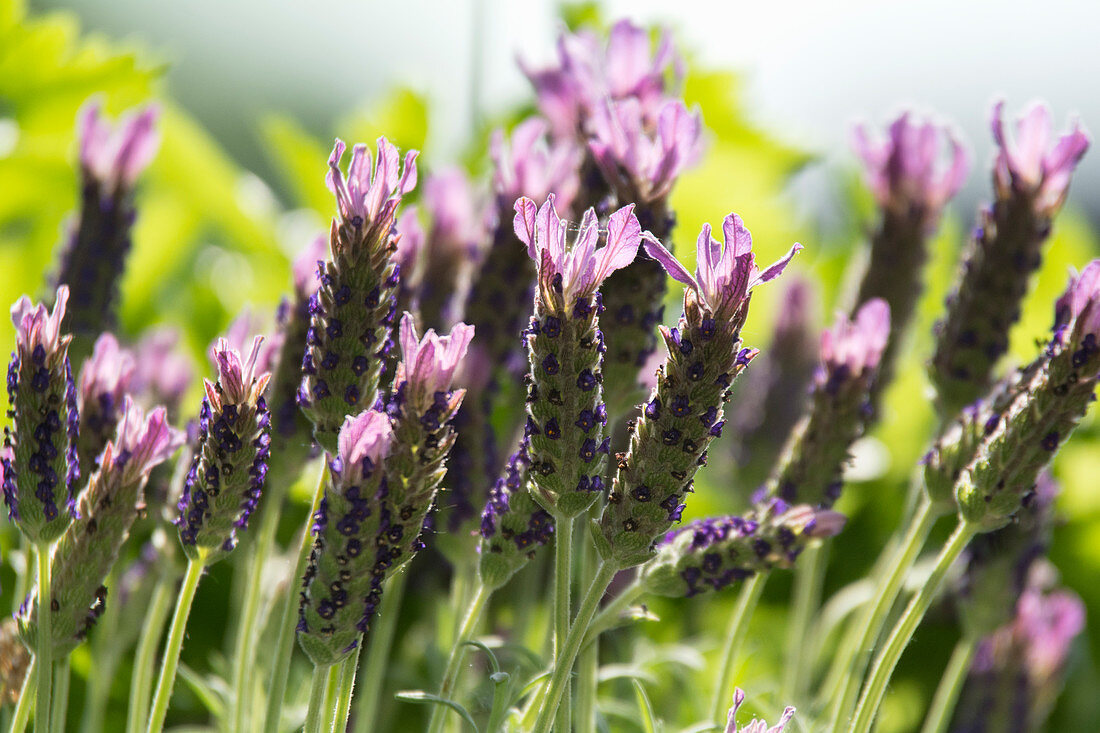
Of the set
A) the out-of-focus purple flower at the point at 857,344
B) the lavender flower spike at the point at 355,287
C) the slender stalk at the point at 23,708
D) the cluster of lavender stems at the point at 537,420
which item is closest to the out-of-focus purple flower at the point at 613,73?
the cluster of lavender stems at the point at 537,420

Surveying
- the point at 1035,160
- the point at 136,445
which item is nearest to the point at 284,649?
the point at 136,445

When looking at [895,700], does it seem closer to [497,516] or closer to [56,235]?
[497,516]

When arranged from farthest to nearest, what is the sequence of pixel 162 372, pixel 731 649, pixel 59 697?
1. pixel 162 372
2. pixel 731 649
3. pixel 59 697

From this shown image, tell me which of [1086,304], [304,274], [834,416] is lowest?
[834,416]

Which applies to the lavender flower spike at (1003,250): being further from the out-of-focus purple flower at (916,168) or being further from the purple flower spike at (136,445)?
the purple flower spike at (136,445)

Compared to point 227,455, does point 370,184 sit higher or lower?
higher

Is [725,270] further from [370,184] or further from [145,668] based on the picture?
[145,668]

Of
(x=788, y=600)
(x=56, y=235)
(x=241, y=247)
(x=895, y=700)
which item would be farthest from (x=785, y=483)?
(x=241, y=247)
